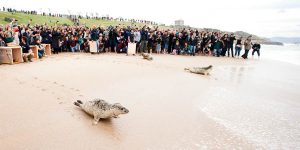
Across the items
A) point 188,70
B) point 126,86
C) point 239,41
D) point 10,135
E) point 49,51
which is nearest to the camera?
point 10,135

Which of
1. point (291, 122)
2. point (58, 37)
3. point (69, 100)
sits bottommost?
point (291, 122)

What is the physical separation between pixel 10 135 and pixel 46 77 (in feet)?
17.0

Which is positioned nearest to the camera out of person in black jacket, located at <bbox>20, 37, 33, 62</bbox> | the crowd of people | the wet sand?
the wet sand

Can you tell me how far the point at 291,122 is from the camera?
24.6ft

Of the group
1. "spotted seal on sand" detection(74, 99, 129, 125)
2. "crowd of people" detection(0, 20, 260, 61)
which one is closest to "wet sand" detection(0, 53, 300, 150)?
"spotted seal on sand" detection(74, 99, 129, 125)

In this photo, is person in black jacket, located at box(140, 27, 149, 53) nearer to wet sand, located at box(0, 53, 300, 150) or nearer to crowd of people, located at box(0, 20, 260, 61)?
crowd of people, located at box(0, 20, 260, 61)

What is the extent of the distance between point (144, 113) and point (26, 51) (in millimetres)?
10424

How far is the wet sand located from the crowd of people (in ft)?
24.6

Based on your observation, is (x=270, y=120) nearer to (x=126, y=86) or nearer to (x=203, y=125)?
(x=203, y=125)

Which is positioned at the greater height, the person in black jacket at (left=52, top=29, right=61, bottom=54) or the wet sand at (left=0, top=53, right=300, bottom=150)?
the person in black jacket at (left=52, top=29, right=61, bottom=54)

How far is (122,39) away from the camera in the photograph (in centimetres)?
2070

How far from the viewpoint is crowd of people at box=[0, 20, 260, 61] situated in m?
18.6

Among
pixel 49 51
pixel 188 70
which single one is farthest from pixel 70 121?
pixel 49 51

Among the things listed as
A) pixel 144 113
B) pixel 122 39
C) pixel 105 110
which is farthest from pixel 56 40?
pixel 105 110
